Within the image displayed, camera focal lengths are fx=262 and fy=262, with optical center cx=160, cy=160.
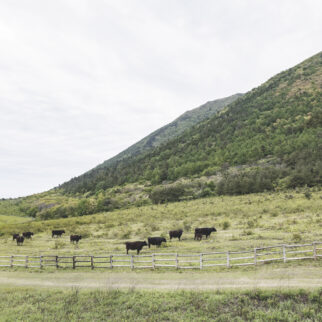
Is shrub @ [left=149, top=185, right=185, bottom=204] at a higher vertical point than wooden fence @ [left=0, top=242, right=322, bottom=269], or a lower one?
higher

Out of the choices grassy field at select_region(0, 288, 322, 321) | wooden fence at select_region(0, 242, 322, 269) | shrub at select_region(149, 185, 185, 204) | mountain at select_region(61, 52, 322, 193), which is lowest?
grassy field at select_region(0, 288, 322, 321)

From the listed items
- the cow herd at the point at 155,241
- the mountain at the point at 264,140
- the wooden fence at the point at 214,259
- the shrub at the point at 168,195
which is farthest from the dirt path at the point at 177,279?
the shrub at the point at 168,195

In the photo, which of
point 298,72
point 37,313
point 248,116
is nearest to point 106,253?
point 37,313

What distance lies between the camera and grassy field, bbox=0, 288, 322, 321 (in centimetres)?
1134

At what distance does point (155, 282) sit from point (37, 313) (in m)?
6.55

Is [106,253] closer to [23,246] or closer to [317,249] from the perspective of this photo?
[23,246]

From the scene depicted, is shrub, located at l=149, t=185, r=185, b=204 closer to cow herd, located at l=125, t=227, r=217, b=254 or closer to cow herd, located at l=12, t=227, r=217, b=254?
cow herd, located at l=12, t=227, r=217, b=254

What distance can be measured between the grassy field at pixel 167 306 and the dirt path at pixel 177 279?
112 centimetres

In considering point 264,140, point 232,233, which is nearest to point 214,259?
point 232,233

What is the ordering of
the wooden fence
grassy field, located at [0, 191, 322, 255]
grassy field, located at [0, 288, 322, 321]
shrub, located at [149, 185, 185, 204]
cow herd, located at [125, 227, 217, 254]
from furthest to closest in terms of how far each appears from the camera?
shrub, located at [149, 185, 185, 204]
cow herd, located at [125, 227, 217, 254]
grassy field, located at [0, 191, 322, 255]
the wooden fence
grassy field, located at [0, 288, 322, 321]

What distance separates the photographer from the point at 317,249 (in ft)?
57.6

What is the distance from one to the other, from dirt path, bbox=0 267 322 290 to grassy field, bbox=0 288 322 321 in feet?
3.67

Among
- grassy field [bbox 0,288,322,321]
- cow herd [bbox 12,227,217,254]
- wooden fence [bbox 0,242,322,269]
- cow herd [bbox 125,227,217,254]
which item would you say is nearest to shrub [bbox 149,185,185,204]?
cow herd [bbox 12,227,217,254]

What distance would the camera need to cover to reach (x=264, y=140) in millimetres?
91750
